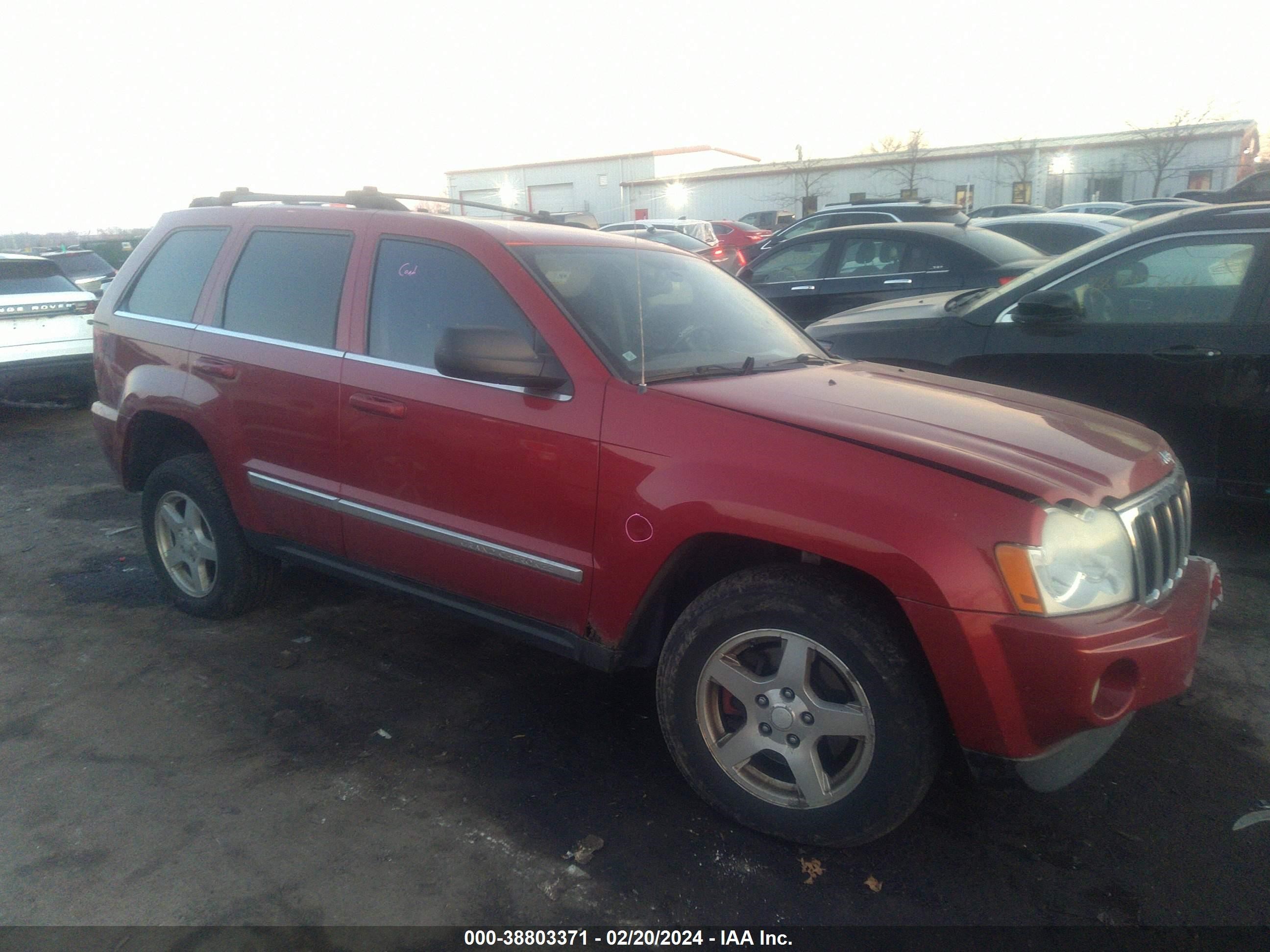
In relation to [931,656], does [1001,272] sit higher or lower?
higher

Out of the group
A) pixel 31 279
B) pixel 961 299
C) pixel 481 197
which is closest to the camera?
pixel 481 197

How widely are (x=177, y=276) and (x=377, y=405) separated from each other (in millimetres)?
1666

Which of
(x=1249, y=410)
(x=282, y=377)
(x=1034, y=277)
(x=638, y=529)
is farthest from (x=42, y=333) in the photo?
(x=1249, y=410)

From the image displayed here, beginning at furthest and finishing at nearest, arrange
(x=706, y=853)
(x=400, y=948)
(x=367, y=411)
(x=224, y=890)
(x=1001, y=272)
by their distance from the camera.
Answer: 1. (x=1001, y=272)
2. (x=367, y=411)
3. (x=706, y=853)
4. (x=224, y=890)
5. (x=400, y=948)

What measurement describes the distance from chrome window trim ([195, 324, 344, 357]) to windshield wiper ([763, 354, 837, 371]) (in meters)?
1.64

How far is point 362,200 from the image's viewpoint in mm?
3949

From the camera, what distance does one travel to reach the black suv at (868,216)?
39.1 feet

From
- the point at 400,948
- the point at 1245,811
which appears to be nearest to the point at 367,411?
the point at 400,948

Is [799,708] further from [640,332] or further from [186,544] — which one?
[186,544]

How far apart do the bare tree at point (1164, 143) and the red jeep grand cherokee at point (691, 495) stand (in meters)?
35.8

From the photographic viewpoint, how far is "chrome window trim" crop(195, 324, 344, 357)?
3588 mm

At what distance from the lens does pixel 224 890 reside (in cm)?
252

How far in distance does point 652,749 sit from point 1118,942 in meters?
1.50

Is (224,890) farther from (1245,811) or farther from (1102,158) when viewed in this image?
(1102,158)
